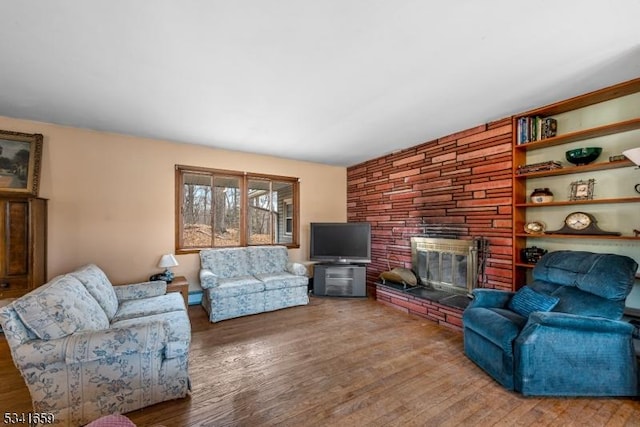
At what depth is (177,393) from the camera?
1.88 m

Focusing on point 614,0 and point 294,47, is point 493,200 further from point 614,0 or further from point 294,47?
point 294,47

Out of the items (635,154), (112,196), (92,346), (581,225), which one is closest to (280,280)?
(92,346)

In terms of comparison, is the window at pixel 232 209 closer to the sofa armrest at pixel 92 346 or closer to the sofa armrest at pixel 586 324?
the sofa armrest at pixel 92 346

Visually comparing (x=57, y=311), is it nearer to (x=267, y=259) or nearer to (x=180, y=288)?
(x=180, y=288)

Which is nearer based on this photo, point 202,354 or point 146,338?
point 146,338

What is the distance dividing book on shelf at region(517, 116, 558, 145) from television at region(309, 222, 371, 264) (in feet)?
7.82

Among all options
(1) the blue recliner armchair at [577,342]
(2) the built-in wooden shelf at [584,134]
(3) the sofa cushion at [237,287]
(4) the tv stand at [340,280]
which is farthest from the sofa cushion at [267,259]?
(2) the built-in wooden shelf at [584,134]

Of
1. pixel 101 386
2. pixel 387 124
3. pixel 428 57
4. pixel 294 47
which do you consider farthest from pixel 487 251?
pixel 101 386

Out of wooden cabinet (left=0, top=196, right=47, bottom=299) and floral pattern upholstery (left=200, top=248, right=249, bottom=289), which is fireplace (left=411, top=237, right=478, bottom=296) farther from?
wooden cabinet (left=0, top=196, right=47, bottom=299)

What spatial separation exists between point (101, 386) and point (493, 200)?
4.04 metres

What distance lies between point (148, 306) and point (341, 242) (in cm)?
292

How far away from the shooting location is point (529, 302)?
7.72 feet

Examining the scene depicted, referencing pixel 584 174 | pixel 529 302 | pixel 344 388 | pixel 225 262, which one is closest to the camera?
pixel 344 388

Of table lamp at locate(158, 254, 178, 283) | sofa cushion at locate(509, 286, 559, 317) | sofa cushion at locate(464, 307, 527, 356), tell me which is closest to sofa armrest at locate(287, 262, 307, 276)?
table lamp at locate(158, 254, 178, 283)
